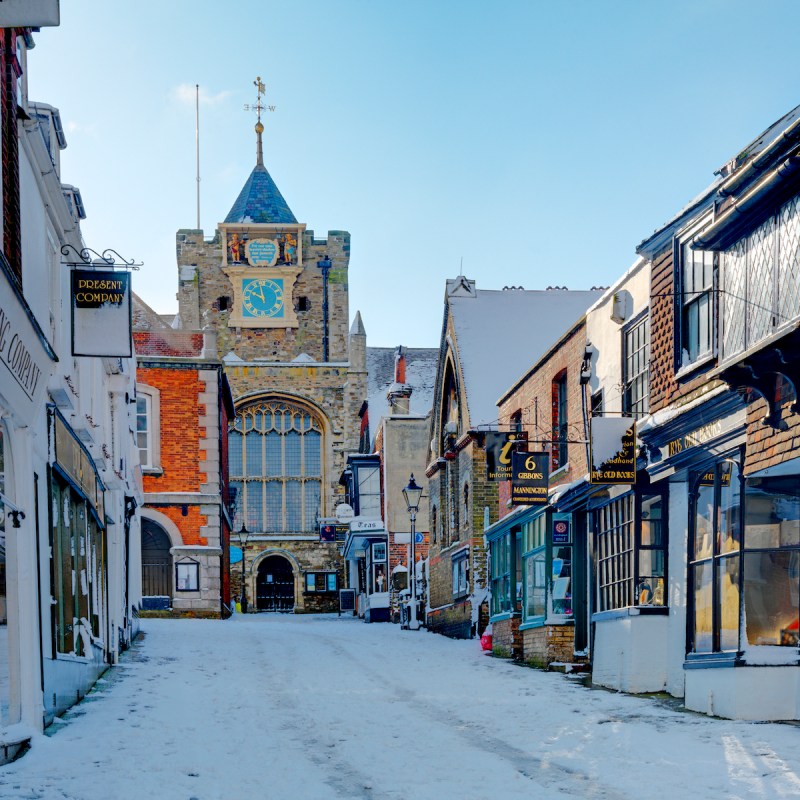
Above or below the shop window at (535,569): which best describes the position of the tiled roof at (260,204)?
above

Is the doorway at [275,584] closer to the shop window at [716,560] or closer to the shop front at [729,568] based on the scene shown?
the shop front at [729,568]

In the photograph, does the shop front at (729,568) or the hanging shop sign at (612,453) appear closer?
the shop front at (729,568)

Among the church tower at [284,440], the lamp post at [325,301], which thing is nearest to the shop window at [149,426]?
the church tower at [284,440]

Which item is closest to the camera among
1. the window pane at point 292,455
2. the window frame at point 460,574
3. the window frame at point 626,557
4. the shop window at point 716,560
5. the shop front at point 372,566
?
the shop window at point 716,560

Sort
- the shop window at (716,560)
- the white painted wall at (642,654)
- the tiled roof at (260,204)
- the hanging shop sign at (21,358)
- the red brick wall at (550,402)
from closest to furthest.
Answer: the hanging shop sign at (21,358)
the shop window at (716,560)
the white painted wall at (642,654)
the red brick wall at (550,402)
the tiled roof at (260,204)

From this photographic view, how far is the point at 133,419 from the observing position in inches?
1116

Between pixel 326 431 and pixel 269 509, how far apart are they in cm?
477

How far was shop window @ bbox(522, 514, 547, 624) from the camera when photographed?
21.4m

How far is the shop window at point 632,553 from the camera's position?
16.6 metres

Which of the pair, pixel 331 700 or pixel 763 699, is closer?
pixel 763 699

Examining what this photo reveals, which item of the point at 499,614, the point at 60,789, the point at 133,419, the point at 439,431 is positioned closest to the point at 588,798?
the point at 60,789

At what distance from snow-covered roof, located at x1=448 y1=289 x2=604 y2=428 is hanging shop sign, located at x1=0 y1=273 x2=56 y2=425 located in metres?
20.3

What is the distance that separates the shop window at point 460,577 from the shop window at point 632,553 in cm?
1311

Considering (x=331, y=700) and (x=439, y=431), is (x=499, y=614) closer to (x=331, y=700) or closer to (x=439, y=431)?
(x=331, y=700)
